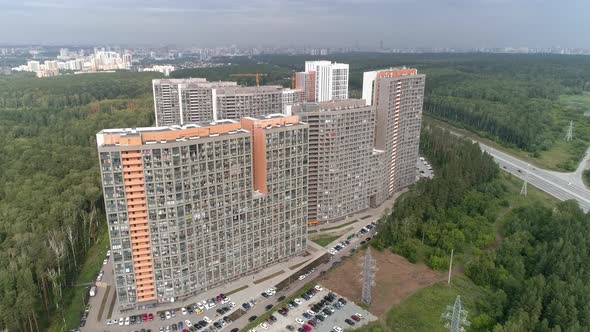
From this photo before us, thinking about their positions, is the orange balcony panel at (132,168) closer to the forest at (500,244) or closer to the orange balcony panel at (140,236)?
the orange balcony panel at (140,236)

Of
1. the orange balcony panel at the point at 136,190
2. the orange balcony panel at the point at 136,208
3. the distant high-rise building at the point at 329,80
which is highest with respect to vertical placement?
the distant high-rise building at the point at 329,80

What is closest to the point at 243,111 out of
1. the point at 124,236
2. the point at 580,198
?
the point at 124,236

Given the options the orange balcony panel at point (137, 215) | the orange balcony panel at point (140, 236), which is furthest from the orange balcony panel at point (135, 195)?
the orange balcony panel at point (140, 236)

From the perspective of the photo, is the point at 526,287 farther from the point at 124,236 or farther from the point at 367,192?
the point at 124,236

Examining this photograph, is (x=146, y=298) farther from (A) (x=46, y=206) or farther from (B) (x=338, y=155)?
(B) (x=338, y=155)

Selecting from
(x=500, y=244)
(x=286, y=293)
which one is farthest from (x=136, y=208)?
(x=500, y=244)

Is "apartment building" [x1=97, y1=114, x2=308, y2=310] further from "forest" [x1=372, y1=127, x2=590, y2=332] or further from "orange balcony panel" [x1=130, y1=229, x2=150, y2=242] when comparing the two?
"forest" [x1=372, y1=127, x2=590, y2=332]
